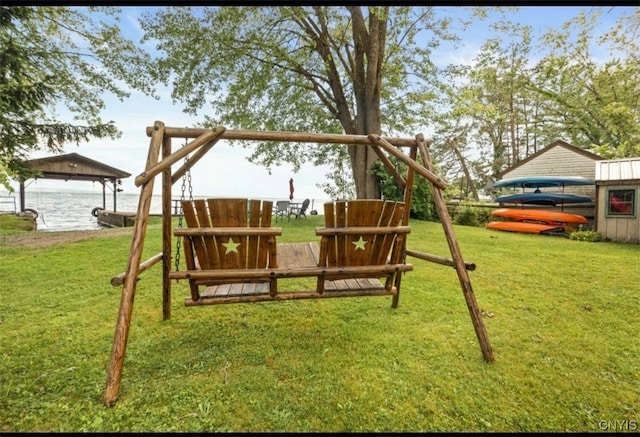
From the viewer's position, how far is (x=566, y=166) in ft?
40.5

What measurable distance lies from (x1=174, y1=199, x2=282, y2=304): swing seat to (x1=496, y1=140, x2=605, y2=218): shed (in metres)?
13.5

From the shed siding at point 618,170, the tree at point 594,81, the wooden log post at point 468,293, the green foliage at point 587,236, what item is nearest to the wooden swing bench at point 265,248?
the wooden log post at point 468,293

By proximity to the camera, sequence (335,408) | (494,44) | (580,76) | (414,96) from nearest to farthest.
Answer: (335,408) < (414,96) < (580,76) < (494,44)

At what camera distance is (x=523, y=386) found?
204cm

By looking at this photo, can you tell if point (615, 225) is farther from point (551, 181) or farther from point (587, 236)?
point (551, 181)

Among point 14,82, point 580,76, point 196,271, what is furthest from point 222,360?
point 580,76

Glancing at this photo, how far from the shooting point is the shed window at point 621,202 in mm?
8469

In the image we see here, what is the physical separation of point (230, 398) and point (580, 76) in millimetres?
25048

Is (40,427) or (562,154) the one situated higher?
(562,154)

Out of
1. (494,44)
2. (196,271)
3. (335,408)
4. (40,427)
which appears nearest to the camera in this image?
(40,427)

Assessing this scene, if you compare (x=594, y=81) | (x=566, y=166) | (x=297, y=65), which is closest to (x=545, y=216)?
(x=566, y=166)

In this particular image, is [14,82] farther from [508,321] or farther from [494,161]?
[494,161]

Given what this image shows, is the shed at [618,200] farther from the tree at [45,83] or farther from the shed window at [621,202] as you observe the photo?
the tree at [45,83]

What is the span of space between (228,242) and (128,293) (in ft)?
2.34
